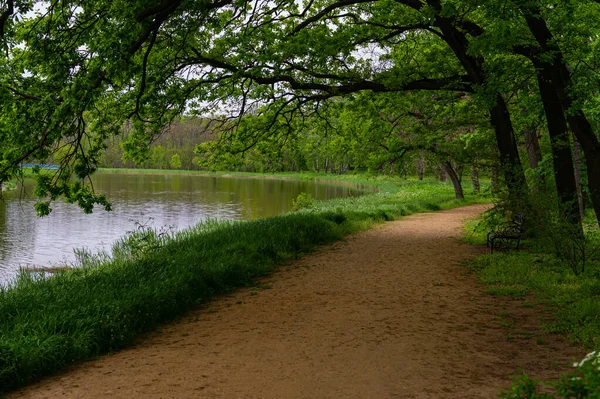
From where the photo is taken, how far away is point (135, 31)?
5.98m

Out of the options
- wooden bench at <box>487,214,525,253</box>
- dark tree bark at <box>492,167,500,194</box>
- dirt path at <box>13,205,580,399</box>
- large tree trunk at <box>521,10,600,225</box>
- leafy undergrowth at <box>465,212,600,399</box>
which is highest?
large tree trunk at <box>521,10,600,225</box>

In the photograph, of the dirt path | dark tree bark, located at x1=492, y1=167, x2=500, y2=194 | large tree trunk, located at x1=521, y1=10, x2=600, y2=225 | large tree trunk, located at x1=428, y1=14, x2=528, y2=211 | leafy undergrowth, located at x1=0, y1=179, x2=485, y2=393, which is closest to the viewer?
the dirt path

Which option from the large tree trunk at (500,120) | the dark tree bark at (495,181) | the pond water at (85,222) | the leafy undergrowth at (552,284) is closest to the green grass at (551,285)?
the leafy undergrowth at (552,284)

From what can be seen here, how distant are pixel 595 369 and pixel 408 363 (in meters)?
2.56

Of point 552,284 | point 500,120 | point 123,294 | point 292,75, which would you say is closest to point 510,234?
point 500,120

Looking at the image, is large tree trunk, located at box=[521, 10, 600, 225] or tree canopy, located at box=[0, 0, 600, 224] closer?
tree canopy, located at box=[0, 0, 600, 224]

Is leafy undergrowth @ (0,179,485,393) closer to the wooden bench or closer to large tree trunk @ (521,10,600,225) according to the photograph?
the wooden bench

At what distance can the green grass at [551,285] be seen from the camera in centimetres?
550

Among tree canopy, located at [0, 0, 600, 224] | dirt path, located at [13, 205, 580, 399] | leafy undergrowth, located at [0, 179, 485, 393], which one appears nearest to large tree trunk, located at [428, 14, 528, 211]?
tree canopy, located at [0, 0, 600, 224]

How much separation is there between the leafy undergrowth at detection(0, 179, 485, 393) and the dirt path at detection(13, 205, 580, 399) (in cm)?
28

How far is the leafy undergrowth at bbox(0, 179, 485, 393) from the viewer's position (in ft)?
16.1

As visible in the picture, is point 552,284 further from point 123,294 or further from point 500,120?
point 123,294

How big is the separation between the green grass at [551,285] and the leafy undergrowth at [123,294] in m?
4.17

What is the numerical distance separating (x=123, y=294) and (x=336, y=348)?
3089 mm
